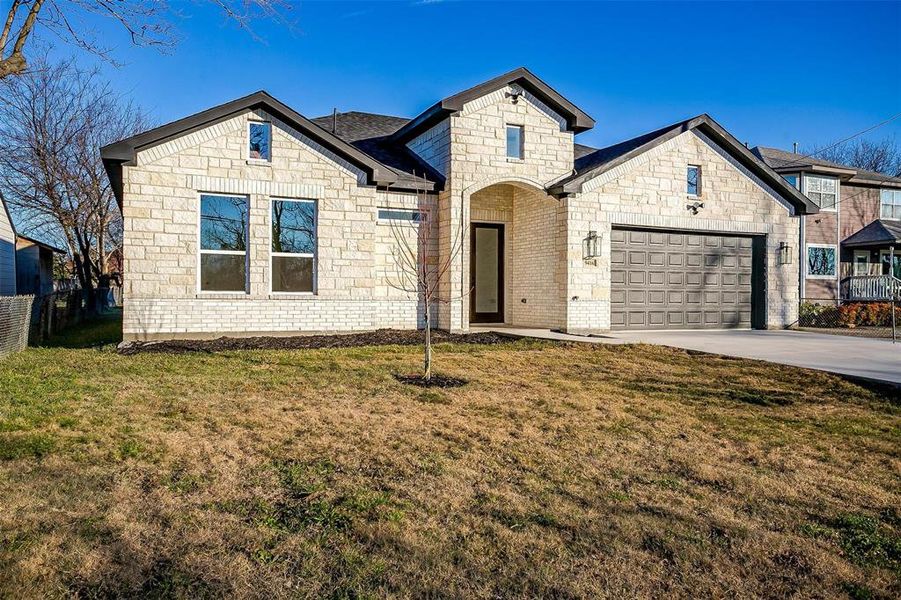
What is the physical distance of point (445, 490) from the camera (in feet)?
13.0

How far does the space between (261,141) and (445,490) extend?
405 inches

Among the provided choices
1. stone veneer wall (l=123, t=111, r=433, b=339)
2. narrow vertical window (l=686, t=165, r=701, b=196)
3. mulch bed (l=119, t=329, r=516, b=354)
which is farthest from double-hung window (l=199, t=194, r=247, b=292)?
narrow vertical window (l=686, t=165, r=701, b=196)

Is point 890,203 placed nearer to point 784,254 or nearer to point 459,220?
point 784,254

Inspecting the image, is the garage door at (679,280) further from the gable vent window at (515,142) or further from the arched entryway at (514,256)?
the gable vent window at (515,142)

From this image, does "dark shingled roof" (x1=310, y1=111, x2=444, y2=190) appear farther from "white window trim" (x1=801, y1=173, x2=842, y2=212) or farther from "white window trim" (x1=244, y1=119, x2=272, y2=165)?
"white window trim" (x1=801, y1=173, x2=842, y2=212)

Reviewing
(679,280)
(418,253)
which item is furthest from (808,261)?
(418,253)

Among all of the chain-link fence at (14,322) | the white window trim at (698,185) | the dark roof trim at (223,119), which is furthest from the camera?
the white window trim at (698,185)

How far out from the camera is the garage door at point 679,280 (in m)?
14.8

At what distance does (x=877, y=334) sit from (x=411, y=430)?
1419 centimetres

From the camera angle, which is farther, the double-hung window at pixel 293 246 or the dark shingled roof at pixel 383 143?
the dark shingled roof at pixel 383 143

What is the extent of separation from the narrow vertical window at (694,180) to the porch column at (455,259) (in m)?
6.02

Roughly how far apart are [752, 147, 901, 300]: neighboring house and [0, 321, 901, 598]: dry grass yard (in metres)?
18.1

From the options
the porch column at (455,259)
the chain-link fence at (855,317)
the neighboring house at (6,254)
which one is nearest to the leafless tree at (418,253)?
the porch column at (455,259)

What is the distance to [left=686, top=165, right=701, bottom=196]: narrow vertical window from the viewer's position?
605 inches
